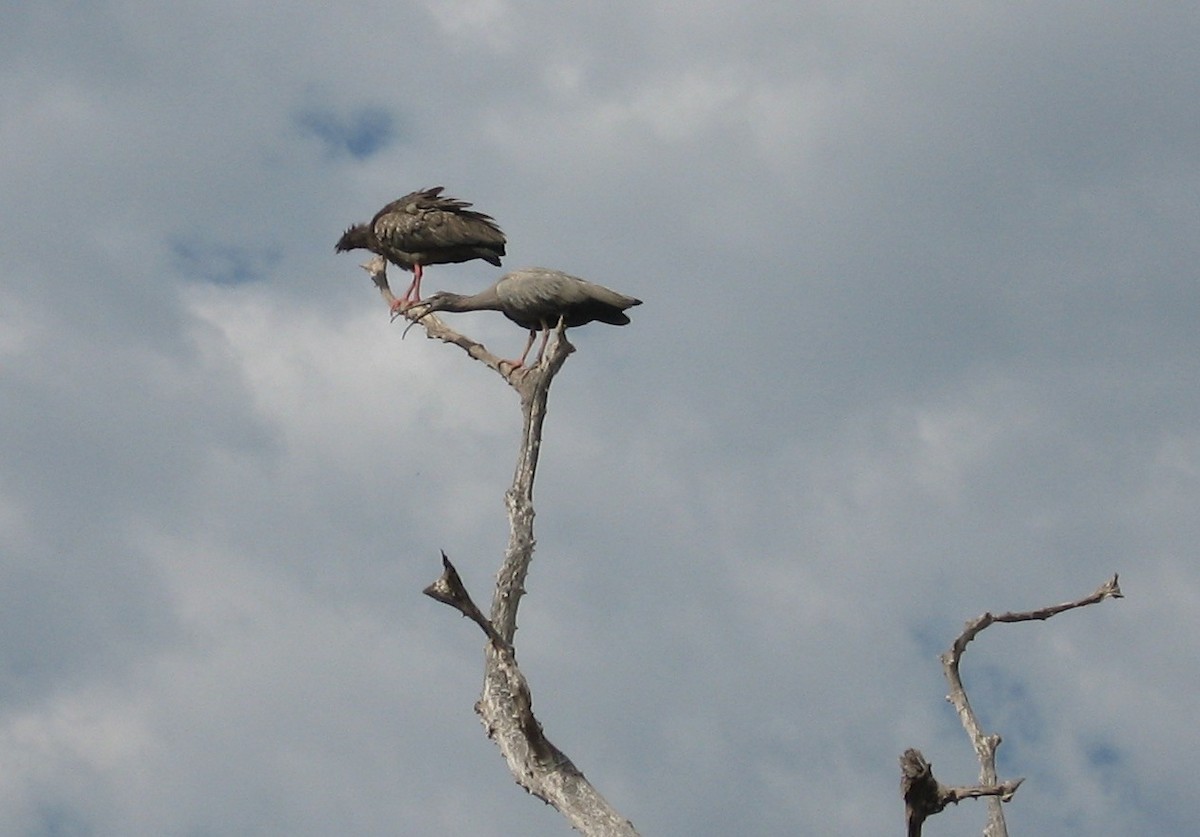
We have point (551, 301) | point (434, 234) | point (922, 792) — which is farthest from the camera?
point (434, 234)

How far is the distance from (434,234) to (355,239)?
5.74 feet

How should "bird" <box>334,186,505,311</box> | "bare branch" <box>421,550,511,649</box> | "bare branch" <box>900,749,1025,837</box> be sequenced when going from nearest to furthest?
"bare branch" <box>900,749,1025,837</box> → "bare branch" <box>421,550,511,649</box> → "bird" <box>334,186,505,311</box>

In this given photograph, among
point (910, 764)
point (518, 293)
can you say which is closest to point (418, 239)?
point (518, 293)

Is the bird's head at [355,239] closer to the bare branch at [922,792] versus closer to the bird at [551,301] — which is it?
the bird at [551,301]

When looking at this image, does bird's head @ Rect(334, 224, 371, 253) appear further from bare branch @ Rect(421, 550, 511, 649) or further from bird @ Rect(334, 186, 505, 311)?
bare branch @ Rect(421, 550, 511, 649)

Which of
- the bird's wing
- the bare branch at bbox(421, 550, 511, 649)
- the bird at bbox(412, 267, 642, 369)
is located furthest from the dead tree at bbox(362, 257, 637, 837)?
the bird's wing

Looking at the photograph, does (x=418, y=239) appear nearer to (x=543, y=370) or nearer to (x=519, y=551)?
(x=543, y=370)

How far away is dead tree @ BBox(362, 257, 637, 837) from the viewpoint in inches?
475

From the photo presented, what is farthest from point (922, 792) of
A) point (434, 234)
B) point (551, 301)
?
point (434, 234)

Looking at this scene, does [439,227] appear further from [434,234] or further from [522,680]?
[522,680]

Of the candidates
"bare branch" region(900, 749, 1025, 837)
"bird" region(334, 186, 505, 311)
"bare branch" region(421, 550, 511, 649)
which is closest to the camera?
"bare branch" region(900, 749, 1025, 837)

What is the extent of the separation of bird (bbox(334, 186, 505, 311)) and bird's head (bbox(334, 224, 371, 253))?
1.79ft

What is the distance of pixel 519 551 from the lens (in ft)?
44.0

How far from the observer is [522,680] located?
481 inches
